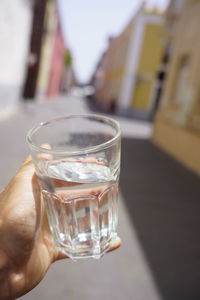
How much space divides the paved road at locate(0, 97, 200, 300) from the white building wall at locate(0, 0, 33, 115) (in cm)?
332

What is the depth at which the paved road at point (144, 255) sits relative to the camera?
175cm

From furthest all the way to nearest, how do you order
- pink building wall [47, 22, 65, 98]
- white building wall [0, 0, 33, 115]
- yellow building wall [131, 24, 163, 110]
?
1. pink building wall [47, 22, 65, 98]
2. yellow building wall [131, 24, 163, 110]
3. white building wall [0, 0, 33, 115]

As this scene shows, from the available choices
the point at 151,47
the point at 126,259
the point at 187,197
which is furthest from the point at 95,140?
the point at 151,47

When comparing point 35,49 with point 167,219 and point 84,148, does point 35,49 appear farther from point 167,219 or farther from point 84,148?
point 84,148

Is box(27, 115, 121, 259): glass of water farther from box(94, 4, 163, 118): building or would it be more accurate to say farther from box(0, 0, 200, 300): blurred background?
box(94, 4, 163, 118): building

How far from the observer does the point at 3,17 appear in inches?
239

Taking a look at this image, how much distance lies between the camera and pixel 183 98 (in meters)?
6.60

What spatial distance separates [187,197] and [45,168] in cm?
330

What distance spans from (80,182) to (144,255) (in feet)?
5.53

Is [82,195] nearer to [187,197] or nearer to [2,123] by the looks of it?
[187,197]

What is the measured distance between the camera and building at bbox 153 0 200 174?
18.7ft

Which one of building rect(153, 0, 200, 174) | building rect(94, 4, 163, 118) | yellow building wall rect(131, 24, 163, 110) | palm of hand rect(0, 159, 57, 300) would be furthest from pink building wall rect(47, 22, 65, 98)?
palm of hand rect(0, 159, 57, 300)

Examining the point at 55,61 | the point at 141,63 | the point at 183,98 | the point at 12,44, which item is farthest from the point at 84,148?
the point at 55,61

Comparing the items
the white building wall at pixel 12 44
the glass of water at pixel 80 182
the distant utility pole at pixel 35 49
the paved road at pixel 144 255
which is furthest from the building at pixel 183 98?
the distant utility pole at pixel 35 49
